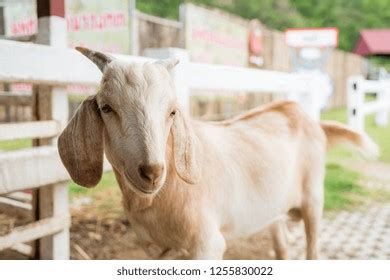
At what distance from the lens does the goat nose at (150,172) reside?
33.3 inches

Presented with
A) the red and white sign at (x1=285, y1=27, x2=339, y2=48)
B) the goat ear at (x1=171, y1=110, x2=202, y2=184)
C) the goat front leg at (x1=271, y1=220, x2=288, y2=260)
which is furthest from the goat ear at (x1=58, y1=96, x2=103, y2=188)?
the red and white sign at (x1=285, y1=27, x2=339, y2=48)

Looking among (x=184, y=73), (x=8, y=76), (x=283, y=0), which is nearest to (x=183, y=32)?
(x=283, y=0)

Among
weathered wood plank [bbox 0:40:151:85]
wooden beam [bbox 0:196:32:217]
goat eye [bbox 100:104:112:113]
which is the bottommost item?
wooden beam [bbox 0:196:32:217]

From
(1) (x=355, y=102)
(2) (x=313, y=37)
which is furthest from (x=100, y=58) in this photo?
(1) (x=355, y=102)

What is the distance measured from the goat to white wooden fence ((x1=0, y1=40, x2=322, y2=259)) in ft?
0.79

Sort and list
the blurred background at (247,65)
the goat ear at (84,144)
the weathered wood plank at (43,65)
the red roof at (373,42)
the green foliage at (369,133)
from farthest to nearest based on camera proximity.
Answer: the green foliage at (369,133), the red roof at (373,42), the blurred background at (247,65), the weathered wood plank at (43,65), the goat ear at (84,144)

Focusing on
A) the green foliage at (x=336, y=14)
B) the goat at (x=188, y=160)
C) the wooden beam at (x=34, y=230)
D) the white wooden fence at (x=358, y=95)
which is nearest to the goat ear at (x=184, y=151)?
the goat at (x=188, y=160)

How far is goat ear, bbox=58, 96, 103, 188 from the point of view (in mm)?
972

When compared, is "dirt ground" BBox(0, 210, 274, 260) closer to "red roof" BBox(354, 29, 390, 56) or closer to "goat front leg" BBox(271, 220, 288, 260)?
"goat front leg" BBox(271, 220, 288, 260)

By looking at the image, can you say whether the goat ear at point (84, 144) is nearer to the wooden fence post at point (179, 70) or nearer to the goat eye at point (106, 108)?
the goat eye at point (106, 108)

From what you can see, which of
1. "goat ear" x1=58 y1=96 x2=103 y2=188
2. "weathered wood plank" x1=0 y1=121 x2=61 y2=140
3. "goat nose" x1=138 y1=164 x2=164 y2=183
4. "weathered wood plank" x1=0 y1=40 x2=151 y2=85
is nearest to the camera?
"goat nose" x1=138 y1=164 x2=164 y2=183

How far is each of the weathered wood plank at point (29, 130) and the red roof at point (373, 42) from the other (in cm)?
142

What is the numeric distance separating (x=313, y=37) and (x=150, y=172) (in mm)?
1614

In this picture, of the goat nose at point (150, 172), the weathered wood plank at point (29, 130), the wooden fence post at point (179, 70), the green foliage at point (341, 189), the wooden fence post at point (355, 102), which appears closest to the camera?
the goat nose at point (150, 172)
